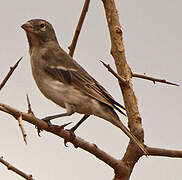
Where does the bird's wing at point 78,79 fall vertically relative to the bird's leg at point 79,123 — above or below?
above

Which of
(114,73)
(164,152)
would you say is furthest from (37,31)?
(164,152)

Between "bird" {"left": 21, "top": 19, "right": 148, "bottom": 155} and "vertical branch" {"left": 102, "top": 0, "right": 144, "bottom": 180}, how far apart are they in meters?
0.27

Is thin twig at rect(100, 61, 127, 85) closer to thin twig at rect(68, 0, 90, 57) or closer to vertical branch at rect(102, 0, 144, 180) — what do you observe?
vertical branch at rect(102, 0, 144, 180)

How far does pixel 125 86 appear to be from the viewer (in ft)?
10.1

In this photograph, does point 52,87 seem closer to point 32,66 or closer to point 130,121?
point 32,66

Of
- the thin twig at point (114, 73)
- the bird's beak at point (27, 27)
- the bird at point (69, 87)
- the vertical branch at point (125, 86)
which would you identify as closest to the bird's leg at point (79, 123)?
the bird at point (69, 87)

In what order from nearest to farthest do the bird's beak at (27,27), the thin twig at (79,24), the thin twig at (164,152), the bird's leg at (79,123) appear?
the thin twig at (164,152) → the thin twig at (79,24) → the bird's leg at (79,123) → the bird's beak at (27,27)

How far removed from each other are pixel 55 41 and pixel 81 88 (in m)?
1.13

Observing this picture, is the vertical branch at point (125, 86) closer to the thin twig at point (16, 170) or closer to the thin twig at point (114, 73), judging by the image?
the thin twig at point (114, 73)

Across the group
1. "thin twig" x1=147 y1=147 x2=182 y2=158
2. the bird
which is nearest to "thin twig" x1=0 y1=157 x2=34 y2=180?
the bird

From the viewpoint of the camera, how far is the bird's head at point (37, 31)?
173 inches

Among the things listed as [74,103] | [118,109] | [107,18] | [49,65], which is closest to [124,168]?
[118,109]

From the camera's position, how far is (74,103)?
12.6ft

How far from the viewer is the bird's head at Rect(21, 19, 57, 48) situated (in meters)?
4.41
